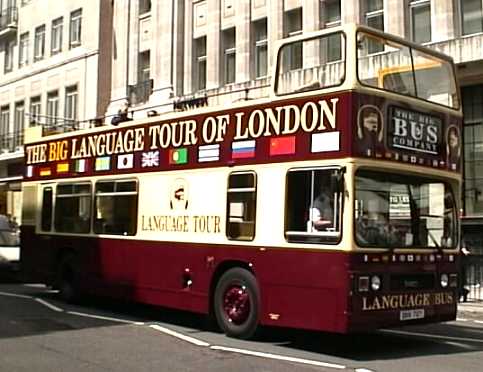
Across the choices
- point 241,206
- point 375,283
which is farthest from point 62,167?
point 375,283

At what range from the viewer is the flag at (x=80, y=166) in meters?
14.6

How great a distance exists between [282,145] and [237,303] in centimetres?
240

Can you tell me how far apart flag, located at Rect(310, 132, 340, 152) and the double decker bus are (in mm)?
14

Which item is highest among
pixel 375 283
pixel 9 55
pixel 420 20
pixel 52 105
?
pixel 9 55

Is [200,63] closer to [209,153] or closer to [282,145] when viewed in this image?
[209,153]

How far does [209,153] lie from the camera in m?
11.5

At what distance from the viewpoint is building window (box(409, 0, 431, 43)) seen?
2306 centimetres

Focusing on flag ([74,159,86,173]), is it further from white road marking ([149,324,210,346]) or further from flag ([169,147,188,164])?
white road marking ([149,324,210,346])

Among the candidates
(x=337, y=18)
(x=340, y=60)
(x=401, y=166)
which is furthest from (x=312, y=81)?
(x=337, y=18)

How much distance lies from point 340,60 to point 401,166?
1624 mm

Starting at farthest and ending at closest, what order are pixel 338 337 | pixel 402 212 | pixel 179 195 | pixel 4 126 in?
1. pixel 4 126
2. pixel 179 195
3. pixel 338 337
4. pixel 402 212

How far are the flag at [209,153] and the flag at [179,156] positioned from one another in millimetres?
388

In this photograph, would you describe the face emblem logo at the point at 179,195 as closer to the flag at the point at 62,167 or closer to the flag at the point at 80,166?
the flag at the point at 80,166

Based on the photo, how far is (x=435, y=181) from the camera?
10430 mm
